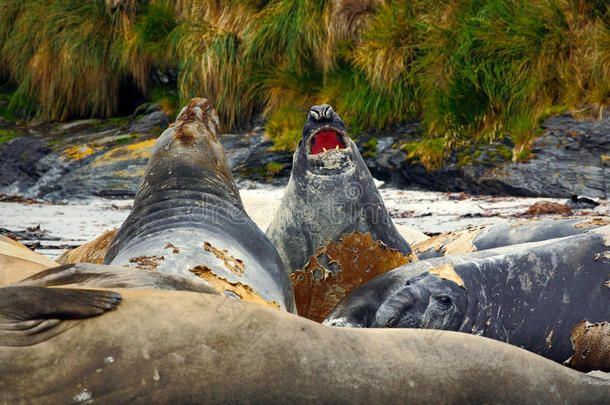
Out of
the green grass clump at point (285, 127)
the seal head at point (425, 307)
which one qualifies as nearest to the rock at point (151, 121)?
the green grass clump at point (285, 127)

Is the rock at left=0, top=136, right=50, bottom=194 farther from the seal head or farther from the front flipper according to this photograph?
the front flipper

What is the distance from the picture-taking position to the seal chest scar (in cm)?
241

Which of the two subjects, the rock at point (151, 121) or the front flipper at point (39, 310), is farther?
the rock at point (151, 121)

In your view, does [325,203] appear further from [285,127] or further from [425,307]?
[285,127]

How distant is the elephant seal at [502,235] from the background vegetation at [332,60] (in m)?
4.22

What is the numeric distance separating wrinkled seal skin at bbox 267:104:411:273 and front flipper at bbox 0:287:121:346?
7.24 ft

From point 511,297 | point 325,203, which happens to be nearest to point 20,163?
→ point 325,203

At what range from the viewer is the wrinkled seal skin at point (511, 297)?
247cm

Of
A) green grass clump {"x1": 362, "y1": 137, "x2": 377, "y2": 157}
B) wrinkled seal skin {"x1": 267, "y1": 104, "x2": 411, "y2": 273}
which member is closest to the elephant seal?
wrinkled seal skin {"x1": 267, "y1": 104, "x2": 411, "y2": 273}

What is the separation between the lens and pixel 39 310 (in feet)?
4.24

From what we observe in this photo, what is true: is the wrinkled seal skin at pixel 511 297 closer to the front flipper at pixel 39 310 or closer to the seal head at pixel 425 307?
the seal head at pixel 425 307

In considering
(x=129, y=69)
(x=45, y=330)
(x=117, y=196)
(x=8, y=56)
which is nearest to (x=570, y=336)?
(x=45, y=330)

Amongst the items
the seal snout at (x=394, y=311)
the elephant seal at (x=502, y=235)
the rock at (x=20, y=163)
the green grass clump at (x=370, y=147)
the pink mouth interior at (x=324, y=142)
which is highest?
the pink mouth interior at (x=324, y=142)

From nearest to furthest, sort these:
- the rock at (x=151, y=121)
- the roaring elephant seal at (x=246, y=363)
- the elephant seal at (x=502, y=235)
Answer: the roaring elephant seal at (x=246, y=363), the elephant seal at (x=502, y=235), the rock at (x=151, y=121)
